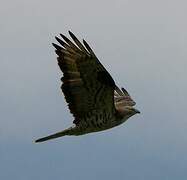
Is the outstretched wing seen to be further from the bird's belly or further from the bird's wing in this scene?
the bird's wing

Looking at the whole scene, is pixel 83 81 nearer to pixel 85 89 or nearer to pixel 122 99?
pixel 85 89

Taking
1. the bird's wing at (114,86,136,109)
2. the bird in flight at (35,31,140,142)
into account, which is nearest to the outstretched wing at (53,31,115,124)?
the bird in flight at (35,31,140,142)

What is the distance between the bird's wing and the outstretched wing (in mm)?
1855

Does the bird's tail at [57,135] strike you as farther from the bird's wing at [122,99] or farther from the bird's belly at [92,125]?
the bird's wing at [122,99]

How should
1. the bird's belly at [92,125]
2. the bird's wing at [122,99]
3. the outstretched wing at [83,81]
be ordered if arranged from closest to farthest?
the outstretched wing at [83,81], the bird's belly at [92,125], the bird's wing at [122,99]

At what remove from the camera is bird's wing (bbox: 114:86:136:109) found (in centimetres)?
2891

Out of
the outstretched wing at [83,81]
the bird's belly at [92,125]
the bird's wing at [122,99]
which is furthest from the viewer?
the bird's wing at [122,99]

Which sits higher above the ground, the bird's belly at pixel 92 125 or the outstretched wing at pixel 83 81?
the outstretched wing at pixel 83 81

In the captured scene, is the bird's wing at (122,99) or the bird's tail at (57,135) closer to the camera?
the bird's tail at (57,135)

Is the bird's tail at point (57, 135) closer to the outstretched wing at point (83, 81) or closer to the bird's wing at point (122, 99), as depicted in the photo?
the outstretched wing at point (83, 81)

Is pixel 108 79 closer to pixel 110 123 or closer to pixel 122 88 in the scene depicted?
pixel 110 123

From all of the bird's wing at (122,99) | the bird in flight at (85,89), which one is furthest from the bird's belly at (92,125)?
→ the bird's wing at (122,99)

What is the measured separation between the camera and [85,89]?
25750 millimetres

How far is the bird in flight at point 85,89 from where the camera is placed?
25.2m
